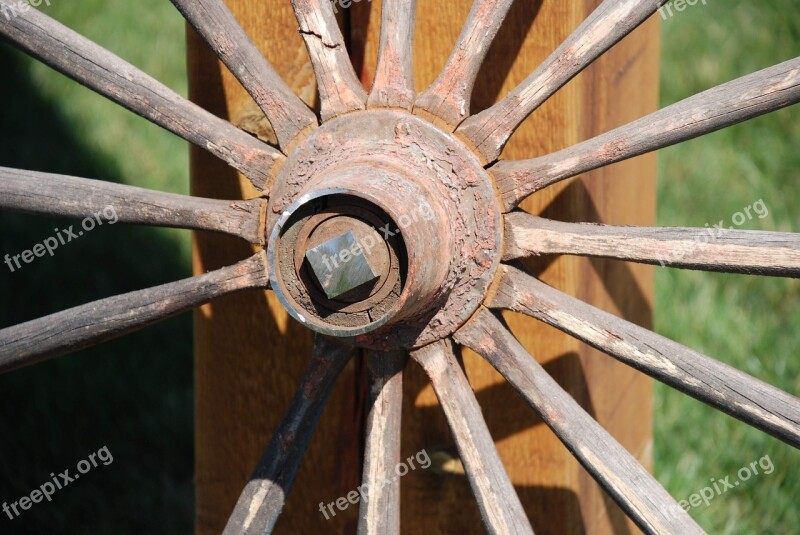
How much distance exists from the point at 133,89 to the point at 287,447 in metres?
0.55

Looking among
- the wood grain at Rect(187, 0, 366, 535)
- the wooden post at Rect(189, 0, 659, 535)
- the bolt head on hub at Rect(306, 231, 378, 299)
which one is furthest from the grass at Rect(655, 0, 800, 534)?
the bolt head on hub at Rect(306, 231, 378, 299)

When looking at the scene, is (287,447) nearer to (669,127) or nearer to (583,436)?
(583,436)

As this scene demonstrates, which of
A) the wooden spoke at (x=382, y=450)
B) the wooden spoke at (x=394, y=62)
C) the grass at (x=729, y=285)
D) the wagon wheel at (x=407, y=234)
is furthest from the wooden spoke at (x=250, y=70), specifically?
the grass at (x=729, y=285)

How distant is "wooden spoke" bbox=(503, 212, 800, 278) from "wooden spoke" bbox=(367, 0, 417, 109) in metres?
0.22

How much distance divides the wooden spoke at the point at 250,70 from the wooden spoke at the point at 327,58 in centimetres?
4

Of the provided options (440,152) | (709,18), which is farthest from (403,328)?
(709,18)

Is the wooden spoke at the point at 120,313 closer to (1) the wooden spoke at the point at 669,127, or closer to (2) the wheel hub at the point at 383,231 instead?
(2) the wheel hub at the point at 383,231

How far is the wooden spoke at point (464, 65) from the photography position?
1.31m

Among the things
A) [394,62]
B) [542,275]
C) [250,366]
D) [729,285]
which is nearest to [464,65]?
[394,62]

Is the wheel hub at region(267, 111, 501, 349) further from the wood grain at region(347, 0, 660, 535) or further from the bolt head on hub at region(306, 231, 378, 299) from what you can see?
the wood grain at region(347, 0, 660, 535)

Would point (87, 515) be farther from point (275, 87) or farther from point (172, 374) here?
point (275, 87)

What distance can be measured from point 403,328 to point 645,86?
90 centimetres

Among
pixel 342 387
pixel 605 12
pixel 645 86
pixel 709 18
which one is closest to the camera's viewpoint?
pixel 605 12

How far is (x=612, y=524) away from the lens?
1.96 m
